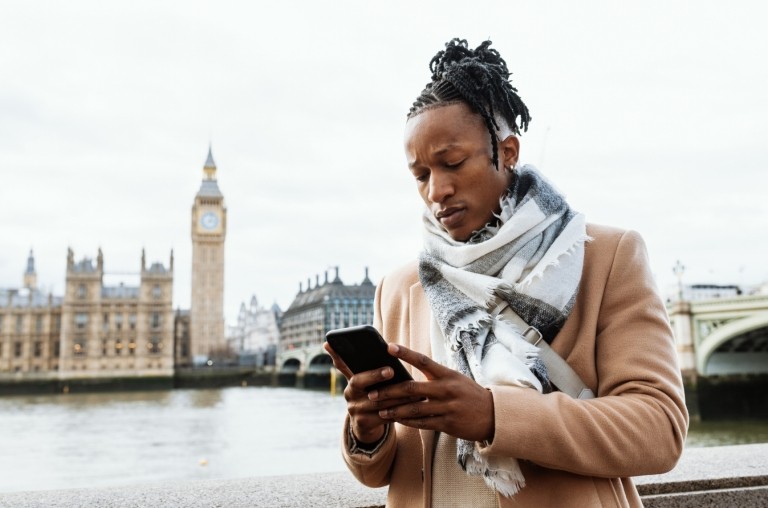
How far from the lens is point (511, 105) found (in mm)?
1069

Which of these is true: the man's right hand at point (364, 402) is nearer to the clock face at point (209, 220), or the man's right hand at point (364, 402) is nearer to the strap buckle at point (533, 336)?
the strap buckle at point (533, 336)

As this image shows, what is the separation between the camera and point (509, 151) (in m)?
1.04

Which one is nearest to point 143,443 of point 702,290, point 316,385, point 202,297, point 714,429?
point 714,429

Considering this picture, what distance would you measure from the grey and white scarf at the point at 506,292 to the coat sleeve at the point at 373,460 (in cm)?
15

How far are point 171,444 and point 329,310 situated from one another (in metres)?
34.8

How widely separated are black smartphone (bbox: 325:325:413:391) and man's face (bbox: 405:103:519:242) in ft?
0.98

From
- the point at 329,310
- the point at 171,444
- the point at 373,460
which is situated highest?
the point at 329,310

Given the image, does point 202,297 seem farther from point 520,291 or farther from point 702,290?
point 520,291

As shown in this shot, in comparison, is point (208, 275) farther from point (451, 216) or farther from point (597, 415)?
point (597, 415)

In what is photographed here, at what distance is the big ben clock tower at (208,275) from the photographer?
56.8 meters

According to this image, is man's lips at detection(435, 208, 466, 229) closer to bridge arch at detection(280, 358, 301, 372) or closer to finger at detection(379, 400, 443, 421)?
finger at detection(379, 400, 443, 421)

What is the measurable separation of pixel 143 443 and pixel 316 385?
2650cm

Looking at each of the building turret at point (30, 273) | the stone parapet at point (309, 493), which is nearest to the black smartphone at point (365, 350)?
the stone parapet at point (309, 493)

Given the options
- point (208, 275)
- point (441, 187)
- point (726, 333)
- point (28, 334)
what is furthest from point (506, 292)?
point (208, 275)
